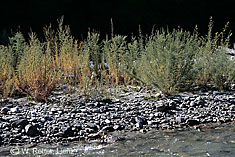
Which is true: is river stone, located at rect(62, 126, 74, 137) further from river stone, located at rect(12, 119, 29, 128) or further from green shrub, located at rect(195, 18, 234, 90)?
green shrub, located at rect(195, 18, 234, 90)

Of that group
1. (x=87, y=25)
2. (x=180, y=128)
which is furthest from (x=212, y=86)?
Answer: (x=87, y=25)

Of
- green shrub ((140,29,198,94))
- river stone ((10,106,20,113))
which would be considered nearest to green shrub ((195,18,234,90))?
green shrub ((140,29,198,94))

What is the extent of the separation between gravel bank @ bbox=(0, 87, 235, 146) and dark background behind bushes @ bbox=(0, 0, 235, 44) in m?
3.81

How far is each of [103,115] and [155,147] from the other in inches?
40.4

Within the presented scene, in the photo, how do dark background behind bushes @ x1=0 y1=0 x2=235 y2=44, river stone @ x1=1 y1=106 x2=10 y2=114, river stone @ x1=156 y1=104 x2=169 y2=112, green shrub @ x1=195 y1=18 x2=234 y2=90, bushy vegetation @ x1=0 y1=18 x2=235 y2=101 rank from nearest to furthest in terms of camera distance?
1. river stone @ x1=1 y1=106 x2=10 y2=114
2. river stone @ x1=156 y1=104 x2=169 y2=112
3. bushy vegetation @ x1=0 y1=18 x2=235 y2=101
4. green shrub @ x1=195 y1=18 x2=234 y2=90
5. dark background behind bushes @ x1=0 y1=0 x2=235 y2=44

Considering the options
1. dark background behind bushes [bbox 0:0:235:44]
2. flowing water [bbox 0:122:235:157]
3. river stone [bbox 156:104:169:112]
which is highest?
dark background behind bushes [bbox 0:0:235:44]

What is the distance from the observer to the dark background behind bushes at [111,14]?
8.84 meters

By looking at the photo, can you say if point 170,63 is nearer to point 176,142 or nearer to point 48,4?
point 176,142

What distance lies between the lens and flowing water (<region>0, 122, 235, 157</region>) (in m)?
2.86

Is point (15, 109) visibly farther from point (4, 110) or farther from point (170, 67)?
point (170, 67)

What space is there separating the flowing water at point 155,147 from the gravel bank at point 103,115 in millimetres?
173

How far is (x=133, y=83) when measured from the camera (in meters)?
5.55

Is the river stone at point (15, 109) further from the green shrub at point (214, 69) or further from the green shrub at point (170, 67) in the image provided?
the green shrub at point (214, 69)

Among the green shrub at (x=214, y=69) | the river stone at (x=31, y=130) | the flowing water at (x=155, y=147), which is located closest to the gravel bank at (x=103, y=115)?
the river stone at (x=31, y=130)
